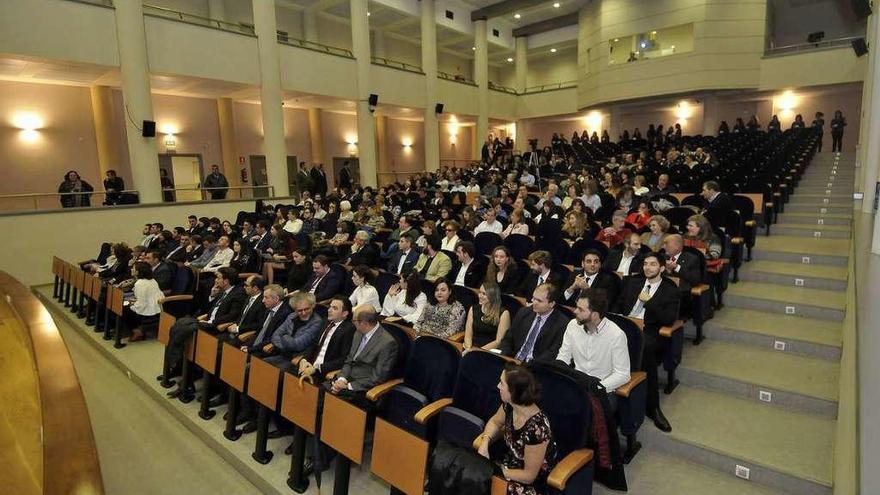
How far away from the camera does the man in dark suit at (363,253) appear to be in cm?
612

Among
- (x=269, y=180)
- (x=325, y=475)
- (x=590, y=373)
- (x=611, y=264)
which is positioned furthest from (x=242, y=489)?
(x=269, y=180)

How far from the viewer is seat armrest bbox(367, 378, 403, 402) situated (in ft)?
9.57

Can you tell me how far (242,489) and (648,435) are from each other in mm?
2597

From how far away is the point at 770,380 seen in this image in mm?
3279

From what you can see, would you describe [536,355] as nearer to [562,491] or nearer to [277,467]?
[562,491]

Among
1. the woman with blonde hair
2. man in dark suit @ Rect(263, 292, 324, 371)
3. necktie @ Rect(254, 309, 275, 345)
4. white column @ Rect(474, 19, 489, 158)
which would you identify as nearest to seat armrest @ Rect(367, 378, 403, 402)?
Result: man in dark suit @ Rect(263, 292, 324, 371)

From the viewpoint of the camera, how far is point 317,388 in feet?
9.37

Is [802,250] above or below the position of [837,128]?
below

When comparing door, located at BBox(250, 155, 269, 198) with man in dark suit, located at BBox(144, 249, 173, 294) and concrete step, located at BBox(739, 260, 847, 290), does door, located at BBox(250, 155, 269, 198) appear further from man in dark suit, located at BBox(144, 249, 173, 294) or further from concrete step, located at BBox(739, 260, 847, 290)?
concrete step, located at BBox(739, 260, 847, 290)

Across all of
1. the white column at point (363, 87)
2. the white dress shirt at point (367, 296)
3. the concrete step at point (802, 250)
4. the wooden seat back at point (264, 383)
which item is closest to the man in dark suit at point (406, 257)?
the white dress shirt at point (367, 296)

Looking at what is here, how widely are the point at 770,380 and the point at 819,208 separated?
515cm

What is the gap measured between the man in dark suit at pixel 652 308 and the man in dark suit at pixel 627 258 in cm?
43

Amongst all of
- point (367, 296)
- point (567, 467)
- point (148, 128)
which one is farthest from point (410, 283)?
point (148, 128)

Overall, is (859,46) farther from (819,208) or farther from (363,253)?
(363,253)
